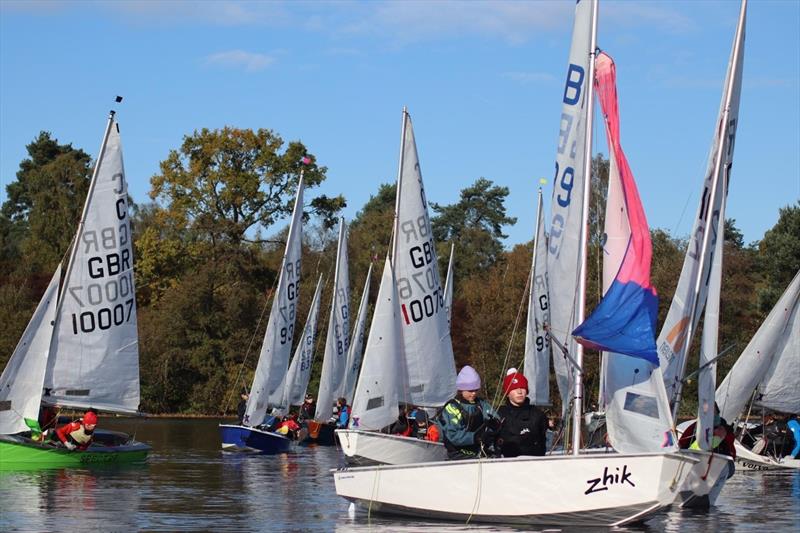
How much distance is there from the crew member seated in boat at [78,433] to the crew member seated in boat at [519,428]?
14.0 metres

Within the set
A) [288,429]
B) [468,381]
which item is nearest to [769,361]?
[288,429]

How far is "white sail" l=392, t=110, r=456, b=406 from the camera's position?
102ft

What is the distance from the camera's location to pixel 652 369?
59.7ft

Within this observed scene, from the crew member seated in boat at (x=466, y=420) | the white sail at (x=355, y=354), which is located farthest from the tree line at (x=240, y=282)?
the crew member seated in boat at (x=466, y=420)

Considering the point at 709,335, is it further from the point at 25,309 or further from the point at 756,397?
the point at 25,309

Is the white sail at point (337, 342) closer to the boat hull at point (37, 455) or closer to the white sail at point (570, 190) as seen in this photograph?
the boat hull at point (37, 455)

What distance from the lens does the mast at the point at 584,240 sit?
18.0m

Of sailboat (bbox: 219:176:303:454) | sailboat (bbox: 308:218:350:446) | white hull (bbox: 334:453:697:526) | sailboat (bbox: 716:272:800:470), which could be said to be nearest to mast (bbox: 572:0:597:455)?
white hull (bbox: 334:453:697:526)

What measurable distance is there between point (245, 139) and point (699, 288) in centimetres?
5784

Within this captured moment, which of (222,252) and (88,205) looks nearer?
(88,205)

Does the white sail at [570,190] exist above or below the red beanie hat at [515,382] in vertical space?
above

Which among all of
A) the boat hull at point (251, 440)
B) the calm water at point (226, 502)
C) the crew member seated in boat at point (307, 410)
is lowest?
the calm water at point (226, 502)

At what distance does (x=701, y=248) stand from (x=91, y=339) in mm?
14679

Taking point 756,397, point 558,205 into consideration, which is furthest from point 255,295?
point 558,205
